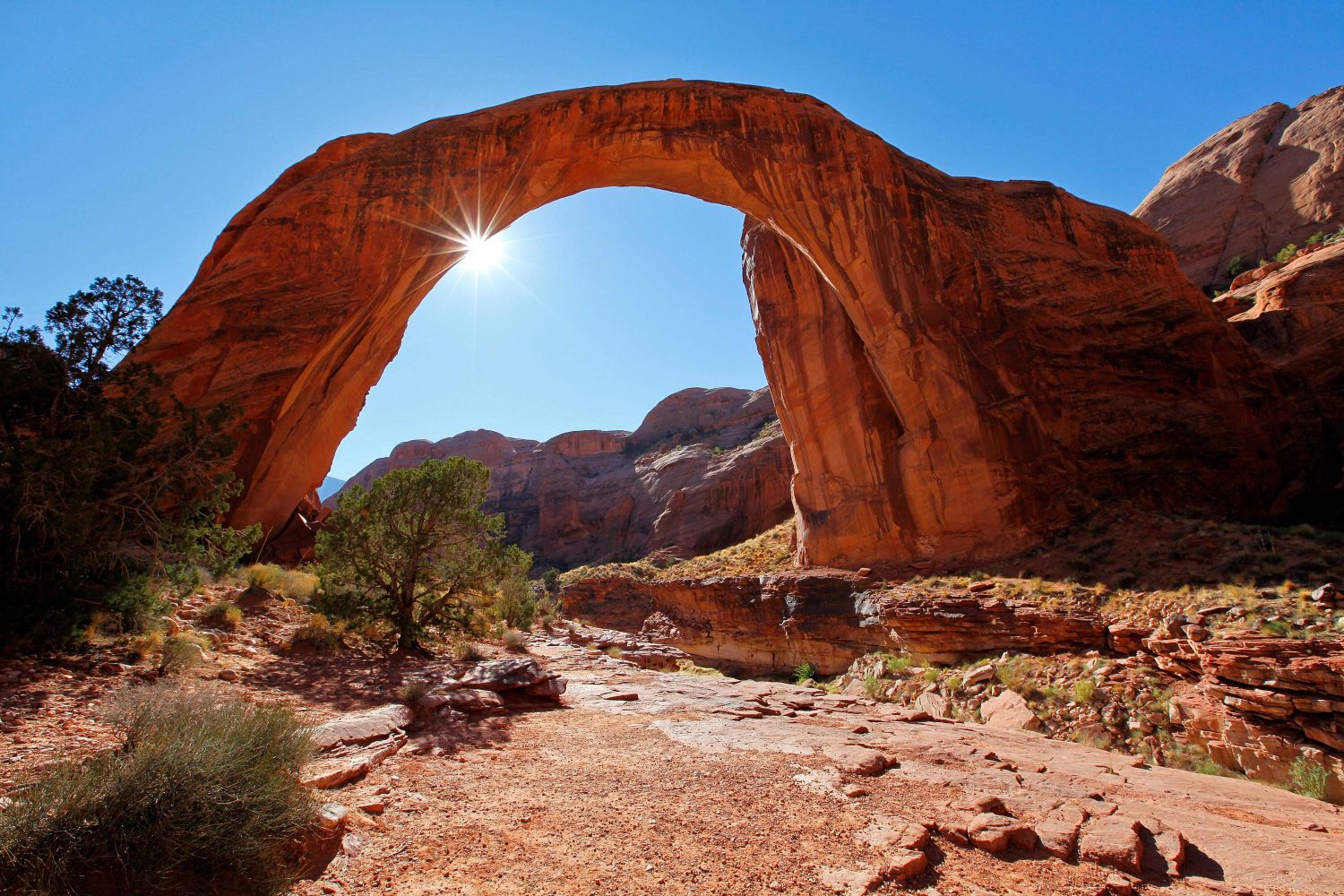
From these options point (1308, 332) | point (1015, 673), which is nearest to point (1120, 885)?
point (1015, 673)

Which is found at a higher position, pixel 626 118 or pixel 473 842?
pixel 626 118

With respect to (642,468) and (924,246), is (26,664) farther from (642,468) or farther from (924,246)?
(642,468)

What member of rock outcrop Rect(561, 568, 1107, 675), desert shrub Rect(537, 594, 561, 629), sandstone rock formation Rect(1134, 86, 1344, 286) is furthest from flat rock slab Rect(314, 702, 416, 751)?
sandstone rock formation Rect(1134, 86, 1344, 286)

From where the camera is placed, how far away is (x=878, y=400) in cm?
1816

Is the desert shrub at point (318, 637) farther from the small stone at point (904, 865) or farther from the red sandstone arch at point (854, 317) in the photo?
the small stone at point (904, 865)

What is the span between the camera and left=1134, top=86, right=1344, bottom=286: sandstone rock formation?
2564 cm

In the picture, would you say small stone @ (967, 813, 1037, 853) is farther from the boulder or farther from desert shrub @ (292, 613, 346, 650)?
desert shrub @ (292, 613, 346, 650)

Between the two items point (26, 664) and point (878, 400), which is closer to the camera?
point (26, 664)

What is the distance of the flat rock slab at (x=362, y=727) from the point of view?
164 inches

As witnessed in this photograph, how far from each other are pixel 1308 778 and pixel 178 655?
36.4ft

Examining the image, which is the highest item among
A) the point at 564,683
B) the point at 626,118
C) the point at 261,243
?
the point at 626,118

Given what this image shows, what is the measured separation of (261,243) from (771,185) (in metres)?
13.6

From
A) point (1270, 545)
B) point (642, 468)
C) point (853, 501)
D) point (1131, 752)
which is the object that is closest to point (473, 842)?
point (1131, 752)

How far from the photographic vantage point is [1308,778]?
19.7ft
